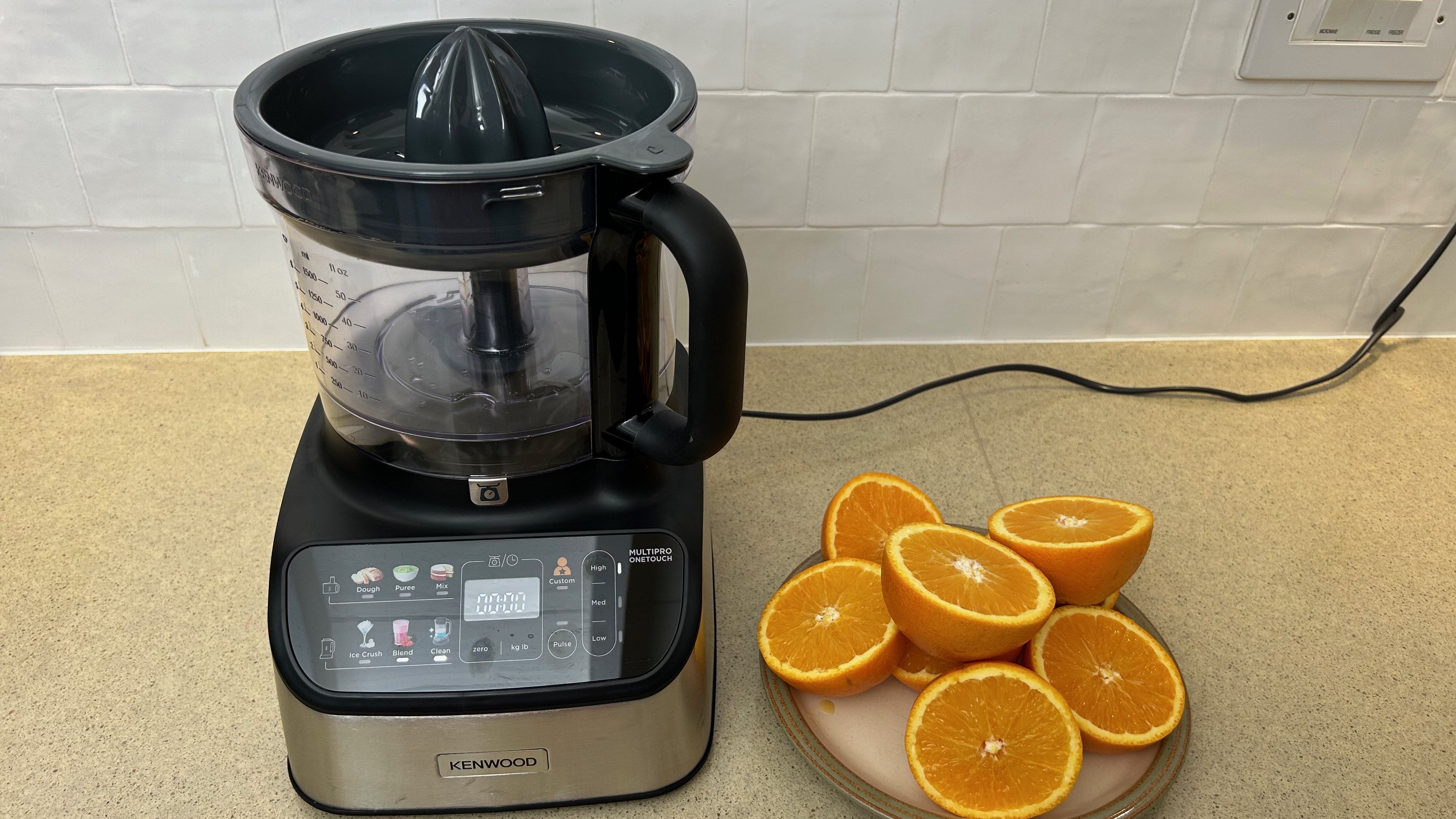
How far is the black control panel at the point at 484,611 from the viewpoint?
21.9 inches

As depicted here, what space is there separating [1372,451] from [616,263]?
77cm

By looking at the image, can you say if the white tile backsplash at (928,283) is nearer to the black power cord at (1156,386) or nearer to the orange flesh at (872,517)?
the black power cord at (1156,386)

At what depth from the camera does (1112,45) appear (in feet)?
2.91

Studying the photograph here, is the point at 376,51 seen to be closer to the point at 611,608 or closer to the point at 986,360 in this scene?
the point at 611,608

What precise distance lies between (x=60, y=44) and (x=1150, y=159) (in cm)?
97

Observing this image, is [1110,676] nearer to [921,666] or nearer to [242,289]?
[921,666]

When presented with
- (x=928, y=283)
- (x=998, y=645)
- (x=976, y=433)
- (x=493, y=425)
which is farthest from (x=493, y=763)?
(x=928, y=283)

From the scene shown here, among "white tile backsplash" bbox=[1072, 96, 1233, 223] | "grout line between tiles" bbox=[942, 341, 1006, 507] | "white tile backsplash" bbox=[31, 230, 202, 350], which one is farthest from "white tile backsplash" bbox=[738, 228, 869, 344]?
"white tile backsplash" bbox=[31, 230, 202, 350]

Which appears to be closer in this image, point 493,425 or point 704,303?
point 704,303

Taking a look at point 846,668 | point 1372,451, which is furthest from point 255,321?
point 1372,451

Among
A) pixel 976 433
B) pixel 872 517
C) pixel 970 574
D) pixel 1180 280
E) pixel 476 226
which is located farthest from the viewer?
pixel 1180 280

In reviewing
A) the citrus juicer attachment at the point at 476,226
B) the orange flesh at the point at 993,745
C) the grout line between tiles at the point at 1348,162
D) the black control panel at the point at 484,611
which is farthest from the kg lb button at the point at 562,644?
the grout line between tiles at the point at 1348,162

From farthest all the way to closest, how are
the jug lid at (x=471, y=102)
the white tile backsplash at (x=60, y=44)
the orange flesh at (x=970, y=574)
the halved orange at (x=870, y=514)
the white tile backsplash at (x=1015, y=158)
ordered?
the white tile backsplash at (x=1015, y=158) → the white tile backsplash at (x=60, y=44) → the halved orange at (x=870, y=514) → the orange flesh at (x=970, y=574) → the jug lid at (x=471, y=102)

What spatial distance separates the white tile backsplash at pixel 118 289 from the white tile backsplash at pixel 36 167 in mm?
20
